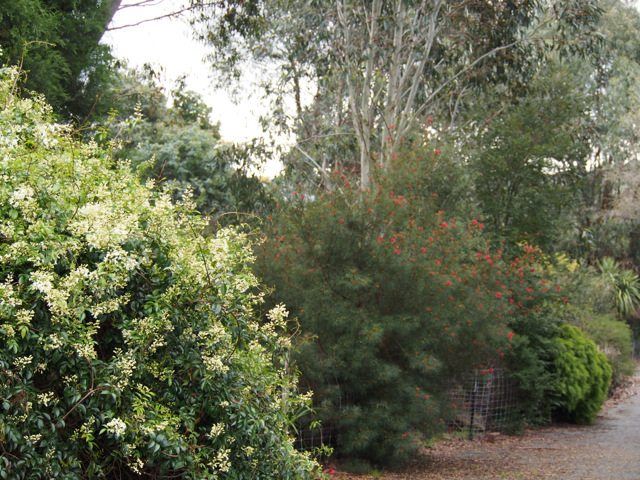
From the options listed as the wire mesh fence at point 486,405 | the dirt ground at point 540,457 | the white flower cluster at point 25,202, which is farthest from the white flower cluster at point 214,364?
the wire mesh fence at point 486,405

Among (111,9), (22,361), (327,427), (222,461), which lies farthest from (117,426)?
(111,9)

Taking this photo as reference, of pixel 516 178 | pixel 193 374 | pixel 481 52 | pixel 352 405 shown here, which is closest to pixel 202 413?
pixel 193 374

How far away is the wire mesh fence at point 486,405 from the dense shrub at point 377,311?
6.90 feet

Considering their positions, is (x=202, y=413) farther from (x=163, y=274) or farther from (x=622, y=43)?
(x=622, y=43)

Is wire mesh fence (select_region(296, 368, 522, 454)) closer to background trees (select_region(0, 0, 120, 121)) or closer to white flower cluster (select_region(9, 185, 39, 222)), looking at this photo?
background trees (select_region(0, 0, 120, 121))

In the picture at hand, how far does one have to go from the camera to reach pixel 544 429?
11.1 metres

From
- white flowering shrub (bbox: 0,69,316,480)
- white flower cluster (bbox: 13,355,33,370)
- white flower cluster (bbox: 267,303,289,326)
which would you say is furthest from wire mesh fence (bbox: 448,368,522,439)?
white flower cluster (bbox: 13,355,33,370)

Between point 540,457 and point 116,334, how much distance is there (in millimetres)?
7502

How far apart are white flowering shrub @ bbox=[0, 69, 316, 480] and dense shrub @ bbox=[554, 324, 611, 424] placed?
29.9 feet

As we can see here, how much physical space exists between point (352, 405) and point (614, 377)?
11575 millimetres

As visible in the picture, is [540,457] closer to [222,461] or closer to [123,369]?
[222,461]

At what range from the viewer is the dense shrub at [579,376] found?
10.9 metres

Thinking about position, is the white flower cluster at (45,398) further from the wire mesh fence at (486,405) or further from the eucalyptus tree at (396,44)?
the eucalyptus tree at (396,44)

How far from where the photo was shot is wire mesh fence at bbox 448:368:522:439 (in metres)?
9.61
